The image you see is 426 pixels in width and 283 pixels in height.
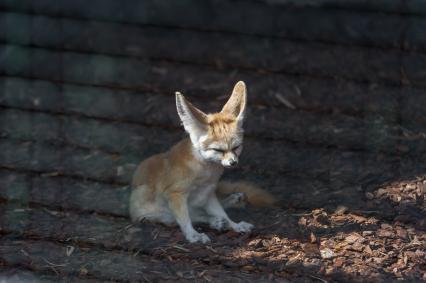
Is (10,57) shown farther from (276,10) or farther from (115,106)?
(276,10)

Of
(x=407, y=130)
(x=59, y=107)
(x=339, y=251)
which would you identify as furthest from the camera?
(x=59, y=107)

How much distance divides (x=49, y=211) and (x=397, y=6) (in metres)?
2.49

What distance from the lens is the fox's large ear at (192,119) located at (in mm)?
4602

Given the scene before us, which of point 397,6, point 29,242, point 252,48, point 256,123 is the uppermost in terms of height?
point 397,6

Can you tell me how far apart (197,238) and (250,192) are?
0.55 meters

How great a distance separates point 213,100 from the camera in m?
5.82

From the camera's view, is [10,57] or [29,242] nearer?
[29,242]

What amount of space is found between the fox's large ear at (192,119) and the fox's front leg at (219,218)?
45 centimetres

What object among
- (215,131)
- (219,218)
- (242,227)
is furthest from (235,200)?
(215,131)

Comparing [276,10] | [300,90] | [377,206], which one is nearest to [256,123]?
[300,90]

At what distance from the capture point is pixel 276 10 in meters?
5.63

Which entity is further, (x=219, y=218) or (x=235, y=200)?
(x=235, y=200)

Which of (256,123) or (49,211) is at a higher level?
(256,123)

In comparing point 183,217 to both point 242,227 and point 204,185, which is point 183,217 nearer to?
point 204,185
